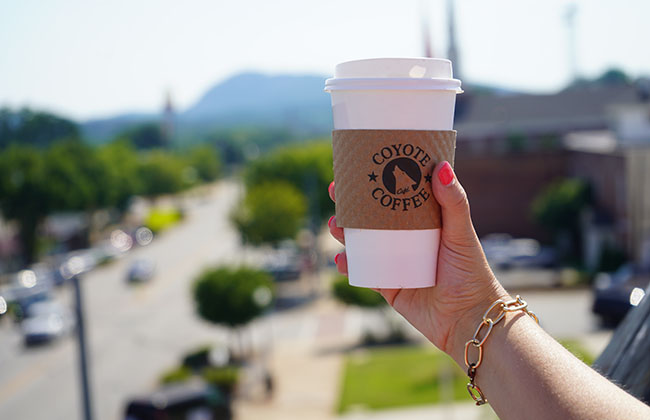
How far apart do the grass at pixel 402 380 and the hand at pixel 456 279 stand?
13.6 meters

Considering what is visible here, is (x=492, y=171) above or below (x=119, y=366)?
above

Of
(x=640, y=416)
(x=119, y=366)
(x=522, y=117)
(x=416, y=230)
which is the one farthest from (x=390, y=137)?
(x=522, y=117)

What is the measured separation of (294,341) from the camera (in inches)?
998

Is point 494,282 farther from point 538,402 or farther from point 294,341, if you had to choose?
point 294,341

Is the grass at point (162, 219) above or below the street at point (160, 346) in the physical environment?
below

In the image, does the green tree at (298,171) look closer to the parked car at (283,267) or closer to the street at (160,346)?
the parked car at (283,267)

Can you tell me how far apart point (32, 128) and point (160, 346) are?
149 ft

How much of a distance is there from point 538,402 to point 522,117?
49.2 meters

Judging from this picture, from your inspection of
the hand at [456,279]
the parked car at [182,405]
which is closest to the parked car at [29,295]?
the parked car at [182,405]

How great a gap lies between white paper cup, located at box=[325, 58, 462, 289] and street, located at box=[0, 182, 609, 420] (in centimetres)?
1535

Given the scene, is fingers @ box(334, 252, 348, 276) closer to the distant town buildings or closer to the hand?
the hand

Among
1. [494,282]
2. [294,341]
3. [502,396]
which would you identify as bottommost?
[294,341]

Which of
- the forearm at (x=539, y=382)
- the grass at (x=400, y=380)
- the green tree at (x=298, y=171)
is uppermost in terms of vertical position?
the forearm at (x=539, y=382)

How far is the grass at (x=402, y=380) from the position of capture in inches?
643
